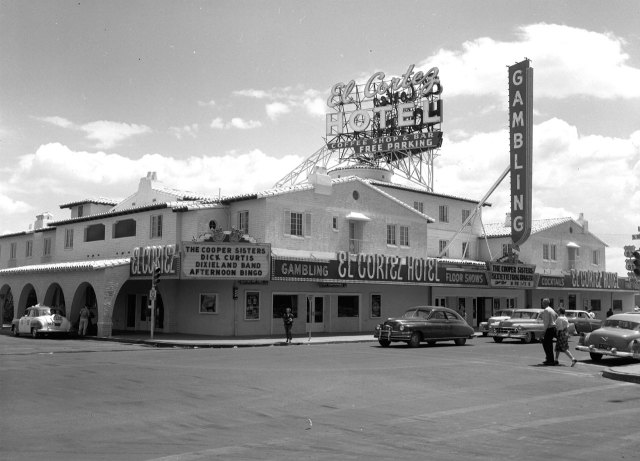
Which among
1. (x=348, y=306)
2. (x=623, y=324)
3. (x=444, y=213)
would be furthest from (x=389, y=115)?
(x=623, y=324)

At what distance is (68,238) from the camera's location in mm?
44812

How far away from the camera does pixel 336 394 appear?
13.6 meters

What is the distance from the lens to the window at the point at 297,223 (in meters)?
35.4

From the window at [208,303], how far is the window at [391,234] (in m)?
12.2

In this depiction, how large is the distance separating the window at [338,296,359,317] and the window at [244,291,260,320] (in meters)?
6.08

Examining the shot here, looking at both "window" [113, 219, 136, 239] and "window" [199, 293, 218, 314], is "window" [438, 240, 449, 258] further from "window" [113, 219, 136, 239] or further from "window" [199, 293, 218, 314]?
"window" [113, 219, 136, 239]

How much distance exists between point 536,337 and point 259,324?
532 inches

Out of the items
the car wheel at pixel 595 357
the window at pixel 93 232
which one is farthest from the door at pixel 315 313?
the car wheel at pixel 595 357

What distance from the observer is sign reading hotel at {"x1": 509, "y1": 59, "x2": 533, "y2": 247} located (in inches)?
1745

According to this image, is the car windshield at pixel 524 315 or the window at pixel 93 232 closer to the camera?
the car windshield at pixel 524 315

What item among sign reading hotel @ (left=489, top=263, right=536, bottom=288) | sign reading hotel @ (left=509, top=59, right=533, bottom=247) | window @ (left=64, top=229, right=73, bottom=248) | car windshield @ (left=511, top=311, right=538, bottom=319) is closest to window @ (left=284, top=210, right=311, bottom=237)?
car windshield @ (left=511, top=311, right=538, bottom=319)

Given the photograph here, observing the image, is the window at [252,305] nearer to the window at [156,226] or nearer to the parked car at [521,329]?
the window at [156,226]

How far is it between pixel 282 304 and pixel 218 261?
5228mm

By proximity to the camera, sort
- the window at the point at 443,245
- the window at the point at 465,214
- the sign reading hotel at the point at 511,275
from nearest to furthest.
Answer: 1. the sign reading hotel at the point at 511,275
2. the window at the point at 443,245
3. the window at the point at 465,214
